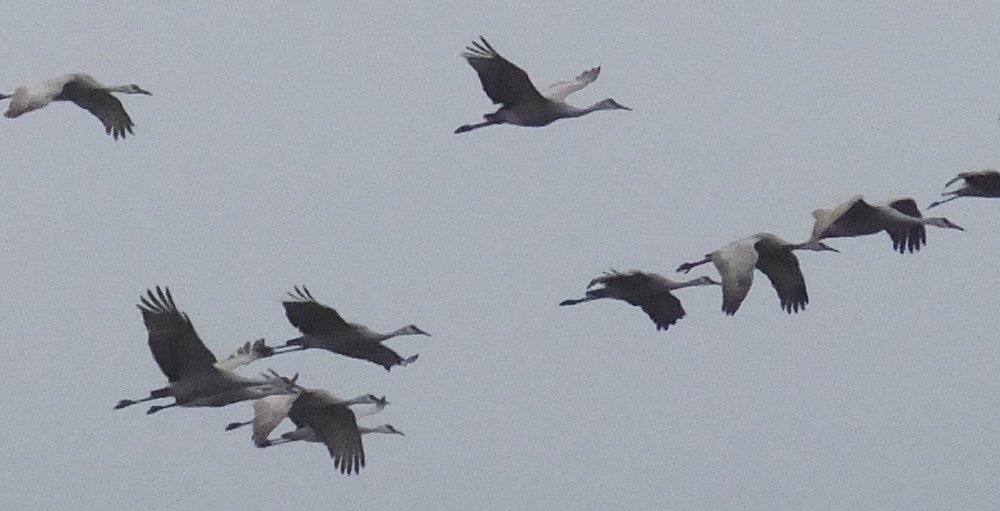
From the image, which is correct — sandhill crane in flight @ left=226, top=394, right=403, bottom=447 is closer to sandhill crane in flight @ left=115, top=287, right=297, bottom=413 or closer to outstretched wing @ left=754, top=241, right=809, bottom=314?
sandhill crane in flight @ left=115, top=287, right=297, bottom=413

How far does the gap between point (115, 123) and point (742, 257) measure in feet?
23.5

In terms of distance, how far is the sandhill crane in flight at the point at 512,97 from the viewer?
20.6 meters

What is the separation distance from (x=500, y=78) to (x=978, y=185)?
488 cm

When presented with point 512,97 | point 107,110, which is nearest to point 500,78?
point 512,97

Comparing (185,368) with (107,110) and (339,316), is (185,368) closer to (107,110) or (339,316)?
(339,316)

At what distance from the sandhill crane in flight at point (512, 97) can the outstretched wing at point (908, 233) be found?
10.3 ft

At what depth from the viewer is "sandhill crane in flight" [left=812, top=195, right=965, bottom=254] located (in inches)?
834

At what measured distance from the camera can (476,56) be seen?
67.4 ft

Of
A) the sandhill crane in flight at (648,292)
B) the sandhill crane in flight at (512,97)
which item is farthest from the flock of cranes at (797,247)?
the sandhill crane in flight at (512,97)

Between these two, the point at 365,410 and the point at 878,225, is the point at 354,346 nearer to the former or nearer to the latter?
the point at 365,410

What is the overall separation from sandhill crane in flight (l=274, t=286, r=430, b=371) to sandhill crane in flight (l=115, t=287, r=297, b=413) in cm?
58

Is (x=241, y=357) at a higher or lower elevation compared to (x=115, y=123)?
lower

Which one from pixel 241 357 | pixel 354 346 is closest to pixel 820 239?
pixel 354 346

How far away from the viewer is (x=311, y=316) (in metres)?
20.5
